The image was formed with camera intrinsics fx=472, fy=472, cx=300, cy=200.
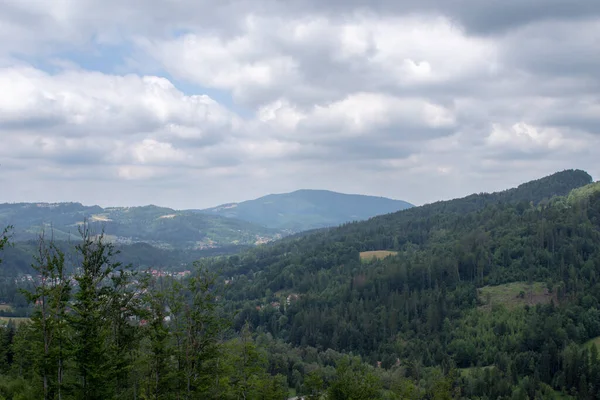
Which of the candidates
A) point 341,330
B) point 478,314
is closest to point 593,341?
point 478,314

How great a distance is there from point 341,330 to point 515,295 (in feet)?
186

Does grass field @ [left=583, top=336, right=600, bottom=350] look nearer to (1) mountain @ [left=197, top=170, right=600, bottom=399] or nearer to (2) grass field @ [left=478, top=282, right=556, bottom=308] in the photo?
(1) mountain @ [left=197, top=170, right=600, bottom=399]

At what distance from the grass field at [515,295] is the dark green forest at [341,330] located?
27.9 inches

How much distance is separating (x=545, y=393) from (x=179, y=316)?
94.5m

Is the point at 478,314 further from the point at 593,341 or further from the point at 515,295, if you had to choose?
the point at 593,341

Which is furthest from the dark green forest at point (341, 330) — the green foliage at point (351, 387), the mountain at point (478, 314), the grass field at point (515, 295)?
the grass field at point (515, 295)

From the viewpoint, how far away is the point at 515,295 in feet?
495

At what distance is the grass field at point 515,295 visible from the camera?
145125mm

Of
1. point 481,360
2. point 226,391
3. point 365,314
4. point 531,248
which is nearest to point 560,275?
point 531,248

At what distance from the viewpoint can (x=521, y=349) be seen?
121938mm

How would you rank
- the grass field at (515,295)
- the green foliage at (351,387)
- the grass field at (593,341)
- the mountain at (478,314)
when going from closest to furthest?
the green foliage at (351,387) → the mountain at (478,314) → the grass field at (593,341) → the grass field at (515,295)

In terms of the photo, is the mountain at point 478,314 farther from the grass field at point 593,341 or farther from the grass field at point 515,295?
the grass field at point 515,295

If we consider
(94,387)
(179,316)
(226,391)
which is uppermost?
(179,316)

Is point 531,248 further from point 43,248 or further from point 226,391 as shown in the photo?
point 43,248
